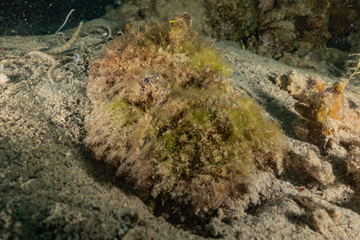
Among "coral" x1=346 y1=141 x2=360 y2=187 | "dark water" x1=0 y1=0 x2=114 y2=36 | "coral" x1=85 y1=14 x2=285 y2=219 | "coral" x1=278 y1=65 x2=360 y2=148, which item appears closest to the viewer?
"coral" x1=85 y1=14 x2=285 y2=219

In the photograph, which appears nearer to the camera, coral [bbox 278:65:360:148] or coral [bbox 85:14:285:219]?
coral [bbox 85:14:285:219]

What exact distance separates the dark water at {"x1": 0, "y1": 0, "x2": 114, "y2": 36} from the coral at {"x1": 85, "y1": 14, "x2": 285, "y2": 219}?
1372 cm

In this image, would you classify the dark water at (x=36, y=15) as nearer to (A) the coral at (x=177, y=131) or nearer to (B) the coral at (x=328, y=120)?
(A) the coral at (x=177, y=131)

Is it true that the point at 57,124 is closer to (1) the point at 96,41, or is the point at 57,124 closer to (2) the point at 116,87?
(2) the point at 116,87

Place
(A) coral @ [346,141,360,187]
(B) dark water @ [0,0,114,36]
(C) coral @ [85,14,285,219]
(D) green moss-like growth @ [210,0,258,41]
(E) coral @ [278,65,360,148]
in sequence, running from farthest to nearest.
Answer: (B) dark water @ [0,0,114,36] → (D) green moss-like growth @ [210,0,258,41] → (E) coral @ [278,65,360,148] → (A) coral @ [346,141,360,187] → (C) coral @ [85,14,285,219]

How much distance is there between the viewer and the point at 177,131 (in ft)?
8.80

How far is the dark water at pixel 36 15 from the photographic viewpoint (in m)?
14.1

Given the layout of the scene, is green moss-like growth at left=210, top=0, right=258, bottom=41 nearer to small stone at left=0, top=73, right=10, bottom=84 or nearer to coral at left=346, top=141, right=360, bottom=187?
coral at left=346, top=141, right=360, bottom=187

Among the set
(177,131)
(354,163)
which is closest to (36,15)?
(177,131)

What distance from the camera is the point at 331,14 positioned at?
8906 mm

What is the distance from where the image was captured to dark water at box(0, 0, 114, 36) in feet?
46.4

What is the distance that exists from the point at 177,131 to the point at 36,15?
2100 cm

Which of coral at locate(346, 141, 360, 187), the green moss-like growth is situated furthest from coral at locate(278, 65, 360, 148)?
the green moss-like growth

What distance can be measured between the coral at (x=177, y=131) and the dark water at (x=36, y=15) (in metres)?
13.7
